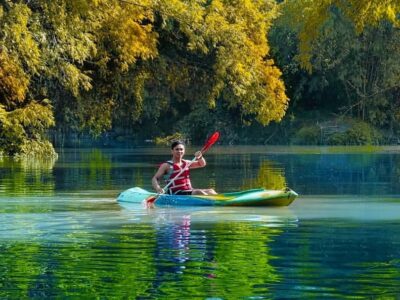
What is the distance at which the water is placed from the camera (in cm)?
1145

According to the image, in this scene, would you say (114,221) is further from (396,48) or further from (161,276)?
(396,48)

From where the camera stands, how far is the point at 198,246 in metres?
15.1

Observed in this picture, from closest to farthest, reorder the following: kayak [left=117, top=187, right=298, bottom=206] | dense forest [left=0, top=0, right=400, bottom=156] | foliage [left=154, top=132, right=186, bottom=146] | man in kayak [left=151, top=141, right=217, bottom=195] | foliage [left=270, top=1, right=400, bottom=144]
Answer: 1. kayak [left=117, top=187, right=298, bottom=206]
2. man in kayak [left=151, top=141, right=217, bottom=195]
3. dense forest [left=0, top=0, right=400, bottom=156]
4. foliage [left=270, top=1, right=400, bottom=144]
5. foliage [left=154, top=132, right=186, bottom=146]

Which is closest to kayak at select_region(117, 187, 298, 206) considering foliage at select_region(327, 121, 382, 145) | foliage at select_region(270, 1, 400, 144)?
foliage at select_region(270, 1, 400, 144)

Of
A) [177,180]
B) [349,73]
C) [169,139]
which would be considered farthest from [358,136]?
[177,180]

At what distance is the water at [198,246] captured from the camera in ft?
37.6

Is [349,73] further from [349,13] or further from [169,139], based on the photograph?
[349,13]

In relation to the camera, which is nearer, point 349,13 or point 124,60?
point 349,13

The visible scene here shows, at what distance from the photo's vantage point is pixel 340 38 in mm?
68688

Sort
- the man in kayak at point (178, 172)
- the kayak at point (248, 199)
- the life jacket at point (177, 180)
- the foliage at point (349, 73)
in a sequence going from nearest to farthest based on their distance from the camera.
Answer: the kayak at point (248, 199) → the man in kayak at point (178, 172) → the life jacket at point (177, 180) → the foliage at point (349, 73)

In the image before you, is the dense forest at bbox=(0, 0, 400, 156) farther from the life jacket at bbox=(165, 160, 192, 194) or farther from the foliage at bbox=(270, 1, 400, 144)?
the foliage at bbox=(270, 1, 400, 144)

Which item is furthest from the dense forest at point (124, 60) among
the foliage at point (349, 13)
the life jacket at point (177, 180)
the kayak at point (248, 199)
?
the kayak at point (248, 199)

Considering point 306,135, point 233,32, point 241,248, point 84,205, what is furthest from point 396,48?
point 241,248

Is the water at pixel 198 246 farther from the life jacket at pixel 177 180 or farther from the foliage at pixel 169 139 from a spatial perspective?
the foliage at pixel 169 139
